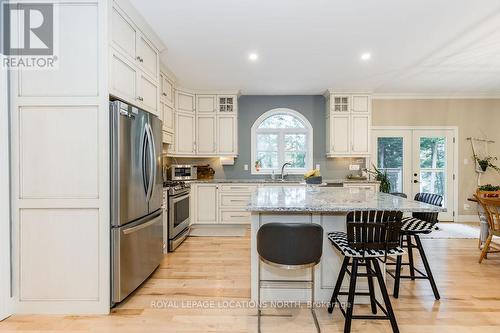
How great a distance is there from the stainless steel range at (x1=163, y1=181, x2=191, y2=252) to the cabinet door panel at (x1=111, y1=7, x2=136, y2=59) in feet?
6.17

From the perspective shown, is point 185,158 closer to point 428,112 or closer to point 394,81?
point 394,81

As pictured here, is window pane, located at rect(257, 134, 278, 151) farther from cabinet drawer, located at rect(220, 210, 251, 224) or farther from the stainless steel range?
the stainless steel range

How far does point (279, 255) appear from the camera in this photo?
1.81m

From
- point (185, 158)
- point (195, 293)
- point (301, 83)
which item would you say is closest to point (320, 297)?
point (195, 293)

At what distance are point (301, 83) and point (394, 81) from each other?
1.62 meters

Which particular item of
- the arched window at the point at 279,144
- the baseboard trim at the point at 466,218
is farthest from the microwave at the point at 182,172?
the baseboard trim at the point at 466,218

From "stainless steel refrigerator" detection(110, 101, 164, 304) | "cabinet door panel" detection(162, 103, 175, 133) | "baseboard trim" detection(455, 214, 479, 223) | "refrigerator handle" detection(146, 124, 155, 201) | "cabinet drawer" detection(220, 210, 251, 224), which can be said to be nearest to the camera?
"stainless steel refrigerator" detection(110, 101, 164, 304)

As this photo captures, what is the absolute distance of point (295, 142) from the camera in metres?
5.78

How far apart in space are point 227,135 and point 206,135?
41cm

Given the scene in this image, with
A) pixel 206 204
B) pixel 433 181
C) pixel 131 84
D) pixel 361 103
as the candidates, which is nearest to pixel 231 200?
pixel 206 204

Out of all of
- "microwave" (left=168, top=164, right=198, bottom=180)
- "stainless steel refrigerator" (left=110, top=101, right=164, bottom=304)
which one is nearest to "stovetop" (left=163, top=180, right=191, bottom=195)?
"microwave" (left=168, top=164, right=198, bottom=180)

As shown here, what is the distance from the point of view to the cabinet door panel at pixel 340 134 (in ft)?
17.2

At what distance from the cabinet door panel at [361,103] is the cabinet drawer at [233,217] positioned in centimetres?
294

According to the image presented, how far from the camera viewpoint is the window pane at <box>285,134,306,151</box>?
5773 mm
